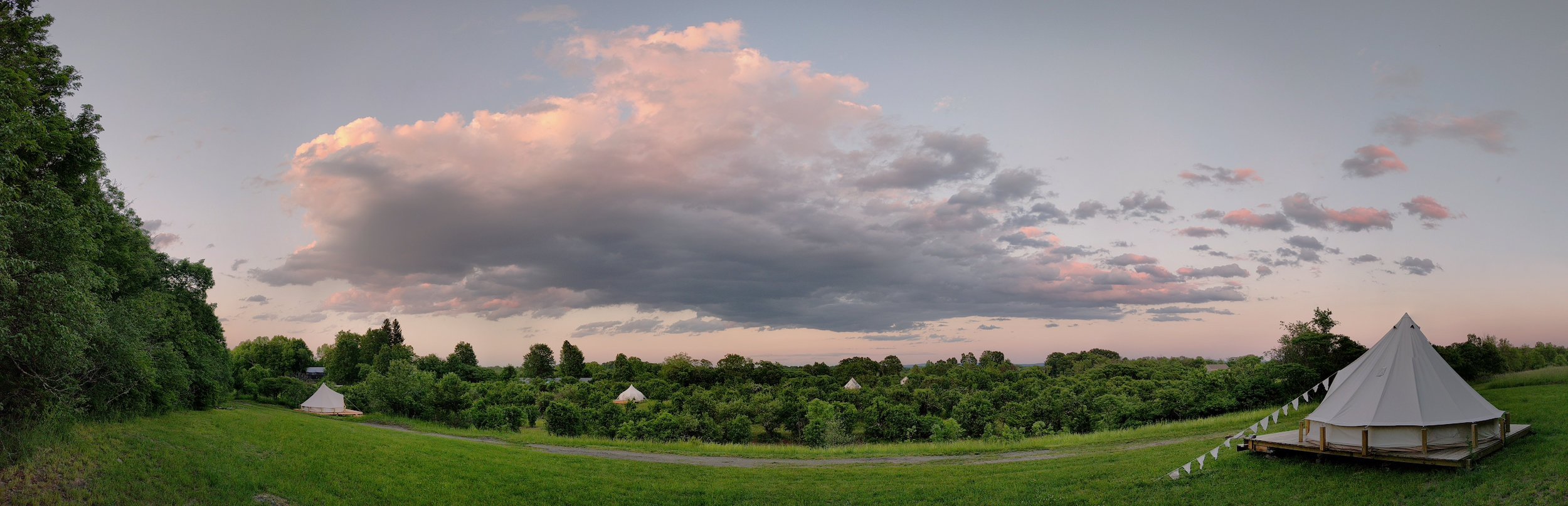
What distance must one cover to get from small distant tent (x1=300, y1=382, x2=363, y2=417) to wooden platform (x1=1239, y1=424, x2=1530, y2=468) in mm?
55170

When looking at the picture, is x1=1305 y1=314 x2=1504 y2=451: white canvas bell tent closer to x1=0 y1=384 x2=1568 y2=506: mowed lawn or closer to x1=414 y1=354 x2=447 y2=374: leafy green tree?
x1=0 y1=384 x2=1568 y2=506: mowed lawn

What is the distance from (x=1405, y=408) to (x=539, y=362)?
99102mm

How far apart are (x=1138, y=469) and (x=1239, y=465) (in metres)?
2.24

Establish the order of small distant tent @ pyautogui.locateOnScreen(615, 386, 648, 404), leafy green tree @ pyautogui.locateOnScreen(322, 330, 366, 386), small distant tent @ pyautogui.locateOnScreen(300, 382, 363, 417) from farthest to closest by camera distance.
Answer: leafy green tree @ pyautogui.locateOnScreen(322, 330, 366, 386) → small distant tent @ pyautogui.locateOnScreen(615, 386, 648, 404) → small distant tent @ pyautogui.locateOnScreen(300, 382, 363, 417)

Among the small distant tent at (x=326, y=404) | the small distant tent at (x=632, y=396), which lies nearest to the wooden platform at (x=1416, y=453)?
the small distant tent at (x=632, y=396)

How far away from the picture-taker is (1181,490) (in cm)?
1609

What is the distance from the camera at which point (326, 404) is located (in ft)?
172

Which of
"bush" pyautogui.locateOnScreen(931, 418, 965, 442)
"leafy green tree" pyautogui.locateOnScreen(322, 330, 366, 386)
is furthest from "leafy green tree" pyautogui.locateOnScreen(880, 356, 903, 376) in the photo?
"leafy green tree" pyautogui.locateOnScreen(322, 330, 366, 386)

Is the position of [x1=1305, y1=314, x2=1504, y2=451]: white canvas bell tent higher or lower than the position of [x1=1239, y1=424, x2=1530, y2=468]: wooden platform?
higher

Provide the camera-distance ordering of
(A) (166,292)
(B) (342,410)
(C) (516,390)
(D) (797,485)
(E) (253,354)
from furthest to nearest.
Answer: (E) (253,354) → (C) (516,390) → (B) (342,410) → (A) (166,292) → (D) (797,485)

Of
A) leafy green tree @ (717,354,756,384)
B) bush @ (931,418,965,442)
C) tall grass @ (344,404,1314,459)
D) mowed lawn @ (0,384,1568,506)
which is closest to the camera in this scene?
mowed lawn @ (0,384,1568,506)

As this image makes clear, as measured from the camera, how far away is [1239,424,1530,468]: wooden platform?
14.3 meters

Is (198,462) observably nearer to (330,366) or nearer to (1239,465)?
(1239,465)

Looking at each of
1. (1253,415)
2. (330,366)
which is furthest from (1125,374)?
(330,366)
